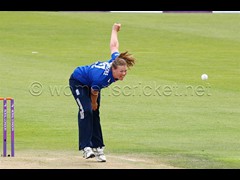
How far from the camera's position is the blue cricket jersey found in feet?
41.0

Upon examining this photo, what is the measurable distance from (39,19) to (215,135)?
22.9 metres

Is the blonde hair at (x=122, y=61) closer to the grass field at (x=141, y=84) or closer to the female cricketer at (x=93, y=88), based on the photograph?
the female cricketer at (x=93, y=88)

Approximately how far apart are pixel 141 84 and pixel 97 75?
11278mm

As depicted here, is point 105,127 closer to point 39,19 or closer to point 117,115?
point 117,115

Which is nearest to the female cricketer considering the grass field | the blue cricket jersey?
the blue cricket jersey

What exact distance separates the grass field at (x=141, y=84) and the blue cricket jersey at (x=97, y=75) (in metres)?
1.75

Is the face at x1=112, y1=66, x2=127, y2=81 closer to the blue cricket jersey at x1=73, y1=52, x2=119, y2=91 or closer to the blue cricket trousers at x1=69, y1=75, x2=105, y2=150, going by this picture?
the blue cricket jersey at x1=73, y1=52, x2=119, y2=91

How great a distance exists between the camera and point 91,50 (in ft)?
103

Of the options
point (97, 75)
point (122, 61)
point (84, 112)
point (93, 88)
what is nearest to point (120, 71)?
point (122, 61)

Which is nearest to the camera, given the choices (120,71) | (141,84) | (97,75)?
(120,71)

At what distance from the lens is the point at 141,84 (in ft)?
78.0

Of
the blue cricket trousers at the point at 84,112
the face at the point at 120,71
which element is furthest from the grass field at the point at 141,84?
the face at the point at 120,71

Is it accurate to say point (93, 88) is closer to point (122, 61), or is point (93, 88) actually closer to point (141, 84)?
point (122, 61)

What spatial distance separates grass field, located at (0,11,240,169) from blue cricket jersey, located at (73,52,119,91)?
1751 millimetres
